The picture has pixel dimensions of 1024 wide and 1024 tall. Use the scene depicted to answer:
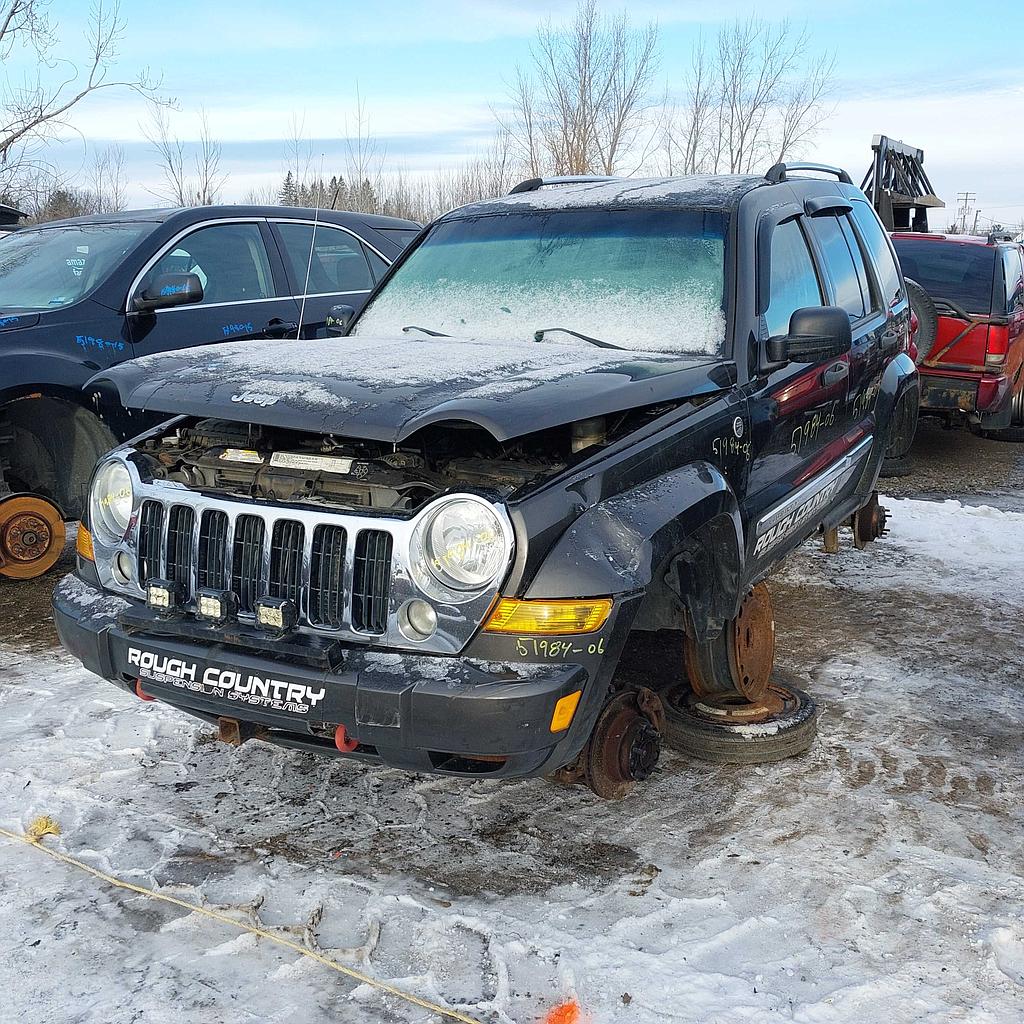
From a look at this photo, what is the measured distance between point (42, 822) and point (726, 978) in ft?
6.84

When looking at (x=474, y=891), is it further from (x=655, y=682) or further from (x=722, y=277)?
(x=722, y=277)

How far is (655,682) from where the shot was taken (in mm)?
4598

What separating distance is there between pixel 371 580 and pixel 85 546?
1.18 m

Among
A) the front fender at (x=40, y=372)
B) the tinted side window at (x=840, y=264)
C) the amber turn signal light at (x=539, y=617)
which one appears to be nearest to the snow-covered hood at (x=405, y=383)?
the amber turn signal light at (x=539, y=617)

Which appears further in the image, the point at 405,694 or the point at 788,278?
the point at 788,278

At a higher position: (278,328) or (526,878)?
(278,328)

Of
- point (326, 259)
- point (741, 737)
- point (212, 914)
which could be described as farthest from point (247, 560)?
point (326, 259)

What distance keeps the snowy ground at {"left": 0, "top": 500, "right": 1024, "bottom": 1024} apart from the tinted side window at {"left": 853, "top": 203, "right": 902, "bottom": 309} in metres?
2.12

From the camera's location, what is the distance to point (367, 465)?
9.45 feet

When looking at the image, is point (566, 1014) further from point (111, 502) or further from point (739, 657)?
point (111, 502)

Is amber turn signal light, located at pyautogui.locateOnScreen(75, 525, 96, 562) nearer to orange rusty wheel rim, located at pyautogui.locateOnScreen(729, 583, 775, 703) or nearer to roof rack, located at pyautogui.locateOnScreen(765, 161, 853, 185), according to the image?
orange rusty wheel rim, located at pyautogui.locateOnScreen(729, 583, 775, 703)

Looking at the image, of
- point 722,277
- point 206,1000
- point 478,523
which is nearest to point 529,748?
point 478,523

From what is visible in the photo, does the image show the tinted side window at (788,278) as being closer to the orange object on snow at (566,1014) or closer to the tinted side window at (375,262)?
the orange object on snow at (566,1014)

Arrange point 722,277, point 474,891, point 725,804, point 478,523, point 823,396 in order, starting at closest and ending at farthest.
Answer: point 478,523
point 474,891
point 725,804
point 722,277
point 823,396
